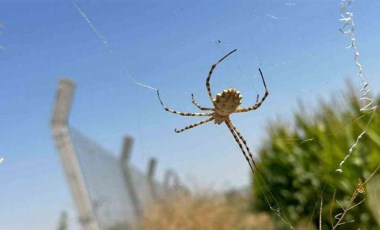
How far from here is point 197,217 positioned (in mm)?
8125

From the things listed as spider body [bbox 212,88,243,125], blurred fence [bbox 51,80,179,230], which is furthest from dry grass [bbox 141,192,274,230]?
spider body [bbox 212,88,243,125]

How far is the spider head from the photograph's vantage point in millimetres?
1939

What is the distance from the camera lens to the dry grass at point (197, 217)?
805 cm

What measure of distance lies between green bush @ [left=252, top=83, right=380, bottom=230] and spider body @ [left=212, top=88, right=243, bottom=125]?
158 cm

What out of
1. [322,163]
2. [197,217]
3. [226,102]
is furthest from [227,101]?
[197,217]

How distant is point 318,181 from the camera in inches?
291

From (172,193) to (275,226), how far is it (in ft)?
5.36

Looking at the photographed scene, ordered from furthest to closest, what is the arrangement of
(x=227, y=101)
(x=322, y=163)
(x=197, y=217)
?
(x=197, y=217)
(x=322, y=163)
(x=227, y=101)

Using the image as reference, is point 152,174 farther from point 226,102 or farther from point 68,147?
point 226,102

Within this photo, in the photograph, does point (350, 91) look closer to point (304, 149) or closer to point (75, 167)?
point (304, 149)

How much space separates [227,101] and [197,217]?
20.7 feet

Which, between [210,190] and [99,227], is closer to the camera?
[99,227]

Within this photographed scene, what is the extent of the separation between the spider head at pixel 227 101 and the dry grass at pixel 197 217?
19.5 feet

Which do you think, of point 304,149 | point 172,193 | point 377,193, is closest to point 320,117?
point 304,149
